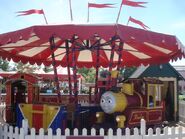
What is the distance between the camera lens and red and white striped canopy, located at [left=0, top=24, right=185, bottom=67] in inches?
235

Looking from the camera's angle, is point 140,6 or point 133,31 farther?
point 140,6

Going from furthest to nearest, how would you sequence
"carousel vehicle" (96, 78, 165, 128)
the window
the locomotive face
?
the window → "carousel vehicle" (96, 78, 165, 128) → the locomotive face

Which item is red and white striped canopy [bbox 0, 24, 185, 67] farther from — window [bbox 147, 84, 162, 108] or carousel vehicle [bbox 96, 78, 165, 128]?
window [bbox 147, 84, 162, 108]

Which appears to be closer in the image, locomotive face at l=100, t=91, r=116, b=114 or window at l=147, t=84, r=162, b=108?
locomotive face at l=100, t=91, r=116, b=114

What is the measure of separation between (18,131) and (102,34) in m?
2.51

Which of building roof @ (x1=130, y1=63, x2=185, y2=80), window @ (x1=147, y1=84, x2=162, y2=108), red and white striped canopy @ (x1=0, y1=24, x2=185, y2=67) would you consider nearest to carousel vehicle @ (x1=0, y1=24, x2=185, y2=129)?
red and white striped canopy @ (x1=0, y1=24, x2=185, y2=67)

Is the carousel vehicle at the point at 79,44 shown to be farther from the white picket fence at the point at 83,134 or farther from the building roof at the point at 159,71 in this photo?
the building roof at the point at 159,71

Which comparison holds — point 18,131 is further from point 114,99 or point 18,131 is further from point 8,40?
point 114,99

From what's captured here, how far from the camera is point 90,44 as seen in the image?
418 inches

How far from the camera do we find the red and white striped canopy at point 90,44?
19.6ft

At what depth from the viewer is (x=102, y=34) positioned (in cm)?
588

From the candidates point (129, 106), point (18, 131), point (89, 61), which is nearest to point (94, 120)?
point (129, 106)

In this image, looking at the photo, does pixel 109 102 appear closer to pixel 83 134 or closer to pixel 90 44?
pixel 83 134

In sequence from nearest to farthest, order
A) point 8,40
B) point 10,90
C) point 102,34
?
point 102,34, point 8,40, point 10,90
